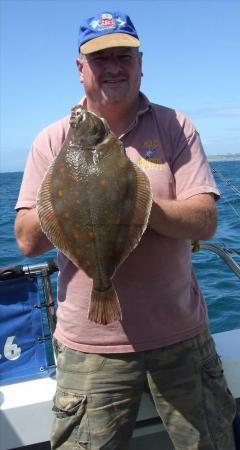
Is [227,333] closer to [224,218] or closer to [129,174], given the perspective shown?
[129,174]

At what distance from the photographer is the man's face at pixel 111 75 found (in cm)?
231

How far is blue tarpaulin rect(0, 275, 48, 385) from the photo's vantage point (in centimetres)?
306

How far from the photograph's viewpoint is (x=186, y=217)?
2127mm

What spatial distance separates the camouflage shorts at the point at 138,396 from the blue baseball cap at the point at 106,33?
4.75 feet

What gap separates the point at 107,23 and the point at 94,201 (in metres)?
1.00

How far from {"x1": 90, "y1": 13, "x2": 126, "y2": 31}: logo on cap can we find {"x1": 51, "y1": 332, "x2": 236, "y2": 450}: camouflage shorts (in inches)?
61.5

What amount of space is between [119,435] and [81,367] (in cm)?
38

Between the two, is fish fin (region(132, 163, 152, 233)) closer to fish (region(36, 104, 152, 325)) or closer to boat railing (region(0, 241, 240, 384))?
fish (region(36, 104, 152, 325))

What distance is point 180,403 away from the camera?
7.89 feet

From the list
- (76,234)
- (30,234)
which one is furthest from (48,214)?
(30,234)

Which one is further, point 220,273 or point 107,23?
point 220,273

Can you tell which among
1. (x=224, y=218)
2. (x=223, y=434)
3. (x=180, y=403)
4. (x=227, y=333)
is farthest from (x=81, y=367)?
(x=224, y=218)

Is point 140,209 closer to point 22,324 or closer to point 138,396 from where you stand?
point 138,396

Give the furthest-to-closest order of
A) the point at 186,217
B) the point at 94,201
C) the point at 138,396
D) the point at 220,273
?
the point at 220,273 → the point at 138,396 → the point at 186,217 → the point at 94,201
